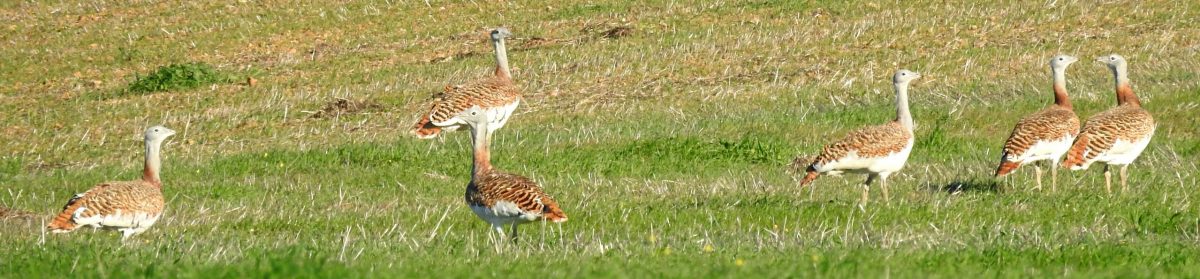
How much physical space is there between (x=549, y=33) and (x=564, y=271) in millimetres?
17782

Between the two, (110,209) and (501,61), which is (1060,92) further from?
(110,209)

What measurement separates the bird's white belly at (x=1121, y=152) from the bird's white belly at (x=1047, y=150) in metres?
0.31

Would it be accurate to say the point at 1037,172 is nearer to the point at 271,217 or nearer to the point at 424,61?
the point at 271,217

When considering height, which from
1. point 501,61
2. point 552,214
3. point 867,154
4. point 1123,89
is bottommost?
point 501,61

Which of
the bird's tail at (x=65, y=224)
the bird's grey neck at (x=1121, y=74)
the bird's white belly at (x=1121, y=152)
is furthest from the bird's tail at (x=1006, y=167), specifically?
the bird's tail at (x=65, y=224)

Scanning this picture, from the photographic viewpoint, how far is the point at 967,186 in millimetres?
13602

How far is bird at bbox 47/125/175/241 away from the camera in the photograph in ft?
36.8

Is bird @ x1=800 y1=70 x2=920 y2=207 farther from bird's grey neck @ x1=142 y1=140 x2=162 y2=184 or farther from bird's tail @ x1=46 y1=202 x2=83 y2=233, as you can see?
bird's tail @ x1=46 y1=202 x2=83 y2=233

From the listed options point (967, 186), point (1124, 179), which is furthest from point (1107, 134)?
point (967, 186)

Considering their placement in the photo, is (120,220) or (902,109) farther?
(902,109)

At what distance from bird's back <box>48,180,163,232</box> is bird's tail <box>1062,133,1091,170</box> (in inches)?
278

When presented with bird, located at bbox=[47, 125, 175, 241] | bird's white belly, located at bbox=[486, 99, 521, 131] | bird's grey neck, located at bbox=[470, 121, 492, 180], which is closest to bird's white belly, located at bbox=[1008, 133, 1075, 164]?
bird's grey neck, located at bbox=[470, 121, 492, 180]

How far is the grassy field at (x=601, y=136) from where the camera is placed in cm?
934

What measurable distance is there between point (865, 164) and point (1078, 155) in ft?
6.26
